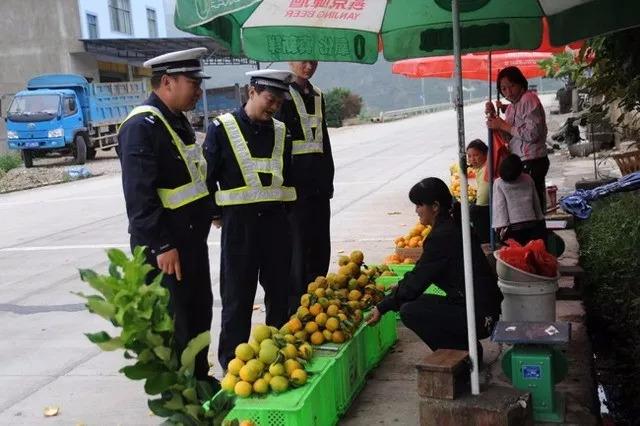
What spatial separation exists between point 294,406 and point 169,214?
3.91 feet

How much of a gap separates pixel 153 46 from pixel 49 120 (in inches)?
500

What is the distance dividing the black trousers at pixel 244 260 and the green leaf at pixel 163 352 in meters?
2.58

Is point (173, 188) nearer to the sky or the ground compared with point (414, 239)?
nearer to the sky

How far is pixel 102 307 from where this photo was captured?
1650 millimetres

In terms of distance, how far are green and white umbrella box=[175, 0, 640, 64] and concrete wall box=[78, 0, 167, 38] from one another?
3384cm

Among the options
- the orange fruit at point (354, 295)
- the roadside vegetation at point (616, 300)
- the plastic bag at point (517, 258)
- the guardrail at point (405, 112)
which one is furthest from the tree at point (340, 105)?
the plastic bag at point (517, 258)

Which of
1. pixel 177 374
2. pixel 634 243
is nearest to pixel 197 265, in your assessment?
pixel 177 374

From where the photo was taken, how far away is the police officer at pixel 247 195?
4320mm

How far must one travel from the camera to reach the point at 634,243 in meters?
6.31

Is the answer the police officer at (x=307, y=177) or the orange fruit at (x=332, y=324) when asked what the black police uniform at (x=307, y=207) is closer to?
the police officer at (x=307, y=177)

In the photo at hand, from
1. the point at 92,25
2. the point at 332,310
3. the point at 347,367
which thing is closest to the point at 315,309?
the point at 332,310

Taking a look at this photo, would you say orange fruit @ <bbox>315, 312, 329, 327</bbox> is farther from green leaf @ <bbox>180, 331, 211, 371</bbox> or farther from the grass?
the grass

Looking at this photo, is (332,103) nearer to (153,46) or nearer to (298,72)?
(153,46)

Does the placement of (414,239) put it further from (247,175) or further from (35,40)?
(35,40)
